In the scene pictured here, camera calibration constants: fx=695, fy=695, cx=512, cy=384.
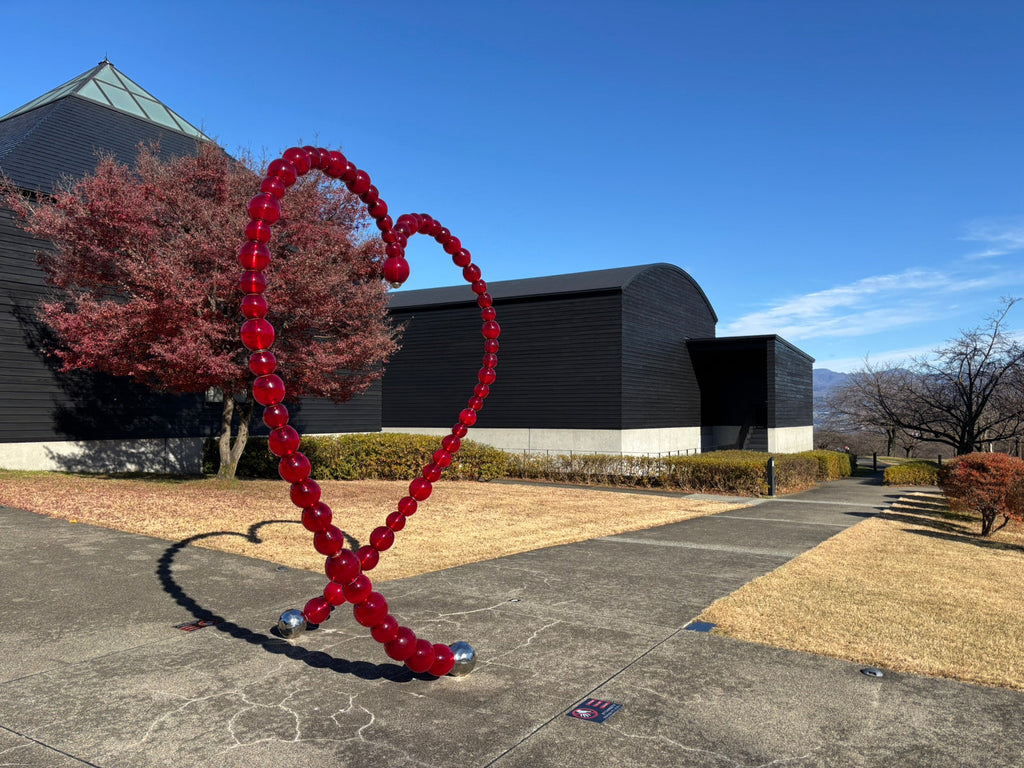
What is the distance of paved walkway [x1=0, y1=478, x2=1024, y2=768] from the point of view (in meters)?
3.80

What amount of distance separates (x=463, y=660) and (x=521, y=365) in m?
23.7

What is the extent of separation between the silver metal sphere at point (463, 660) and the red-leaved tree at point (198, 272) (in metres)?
10.4

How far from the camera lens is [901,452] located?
2516 inches

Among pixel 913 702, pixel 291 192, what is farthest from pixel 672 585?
pixel 291 192

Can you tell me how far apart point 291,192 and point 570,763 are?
45.7 ft

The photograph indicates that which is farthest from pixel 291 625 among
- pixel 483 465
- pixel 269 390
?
pixel 483 465

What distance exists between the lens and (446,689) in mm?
4711

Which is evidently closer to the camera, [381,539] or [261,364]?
[261,364]

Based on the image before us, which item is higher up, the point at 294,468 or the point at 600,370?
the point at 600,370

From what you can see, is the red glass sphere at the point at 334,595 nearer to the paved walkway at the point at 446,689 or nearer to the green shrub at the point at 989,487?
the paved walkway at the point at 446,689

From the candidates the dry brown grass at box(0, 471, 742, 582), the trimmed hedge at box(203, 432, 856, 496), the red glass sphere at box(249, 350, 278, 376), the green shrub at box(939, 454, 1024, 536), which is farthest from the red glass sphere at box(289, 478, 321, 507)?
the trimmed hedge at box(203, 432, 856, 496)

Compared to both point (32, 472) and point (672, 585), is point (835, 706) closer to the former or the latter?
point (672, 585)

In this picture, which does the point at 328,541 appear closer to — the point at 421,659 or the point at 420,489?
the point at 421,659

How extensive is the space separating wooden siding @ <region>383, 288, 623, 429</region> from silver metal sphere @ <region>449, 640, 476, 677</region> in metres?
21.2
